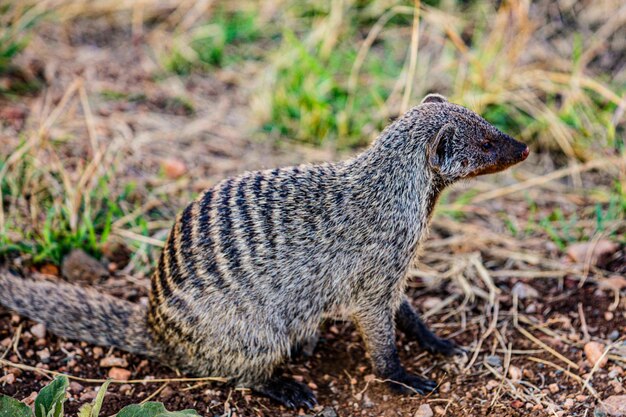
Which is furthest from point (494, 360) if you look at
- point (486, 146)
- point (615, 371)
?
point (486, 146)

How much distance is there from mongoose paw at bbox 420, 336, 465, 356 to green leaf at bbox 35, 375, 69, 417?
1591mm

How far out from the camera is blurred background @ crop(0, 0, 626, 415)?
131 inches

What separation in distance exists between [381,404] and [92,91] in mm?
3174

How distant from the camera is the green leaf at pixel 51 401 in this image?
2.29 meters

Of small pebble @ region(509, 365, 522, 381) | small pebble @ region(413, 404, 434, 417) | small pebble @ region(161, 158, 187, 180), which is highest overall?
small pebble @ region(161, 158, 187, 180)

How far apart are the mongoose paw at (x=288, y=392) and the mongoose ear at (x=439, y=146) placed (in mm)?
1054

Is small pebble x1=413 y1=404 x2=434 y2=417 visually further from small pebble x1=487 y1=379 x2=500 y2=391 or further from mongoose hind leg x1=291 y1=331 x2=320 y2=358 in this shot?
mongoose hind leg x1=291 y1=331 x2=320 y2=358

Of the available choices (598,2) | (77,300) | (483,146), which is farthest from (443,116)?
(598,2)

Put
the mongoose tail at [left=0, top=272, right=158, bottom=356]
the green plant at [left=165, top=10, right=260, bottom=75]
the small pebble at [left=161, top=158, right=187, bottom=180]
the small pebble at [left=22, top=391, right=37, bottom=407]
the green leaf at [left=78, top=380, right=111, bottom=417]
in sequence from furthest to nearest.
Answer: the green plant at [left=165, top=10, right=260, bottom=75] → the small pebble at [left=161, top=158, right=187, bottom=180] → the mongoose tail at [left=0, top=272, right=158, bottom=356] → the small pebble at [left=22, top=391, right=37, bottom=407] → the green leaf at [left=78, top=380, right=111, bottom=417]

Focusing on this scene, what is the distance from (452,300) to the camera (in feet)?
11.6

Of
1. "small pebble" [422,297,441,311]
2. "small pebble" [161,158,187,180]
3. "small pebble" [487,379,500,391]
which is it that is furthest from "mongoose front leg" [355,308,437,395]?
"small pebble" [161,158,187,180]

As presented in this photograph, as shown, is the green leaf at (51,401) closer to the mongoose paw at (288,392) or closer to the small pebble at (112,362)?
the small pebble at (112,362)

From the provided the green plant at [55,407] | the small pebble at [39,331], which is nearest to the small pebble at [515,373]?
the green plant at [55,407]

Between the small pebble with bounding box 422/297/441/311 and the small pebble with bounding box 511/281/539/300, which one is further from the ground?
the small pebble with bounding box 511/281/539/300
